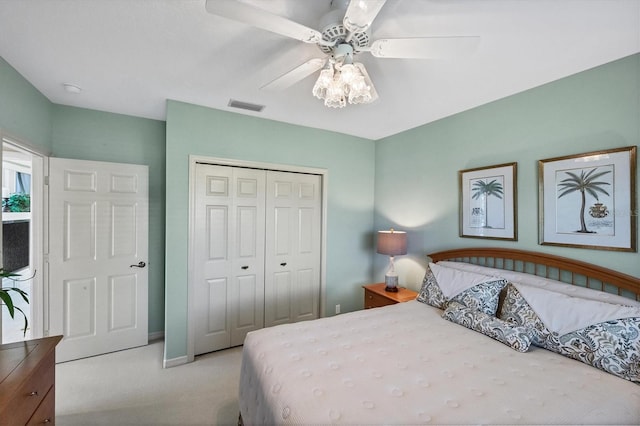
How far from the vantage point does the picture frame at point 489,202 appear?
2332mm

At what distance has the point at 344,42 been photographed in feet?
4.54

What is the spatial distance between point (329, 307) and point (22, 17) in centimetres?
351

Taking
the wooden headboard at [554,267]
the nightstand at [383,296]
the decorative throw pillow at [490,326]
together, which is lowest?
the nightstand at [383,296]

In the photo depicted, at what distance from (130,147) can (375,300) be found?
3174 millimetres

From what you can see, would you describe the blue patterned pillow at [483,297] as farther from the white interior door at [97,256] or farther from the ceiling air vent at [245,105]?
the white interior door at [97,256]

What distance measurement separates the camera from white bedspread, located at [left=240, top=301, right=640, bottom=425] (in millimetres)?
1109

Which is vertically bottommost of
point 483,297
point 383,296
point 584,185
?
point 383,296

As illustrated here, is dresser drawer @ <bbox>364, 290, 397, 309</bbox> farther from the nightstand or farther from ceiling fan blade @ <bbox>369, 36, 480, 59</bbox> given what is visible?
ceiling fan blade @ <bbox>369, 36, 480, 59</bbox>

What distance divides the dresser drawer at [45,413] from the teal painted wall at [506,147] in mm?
3048

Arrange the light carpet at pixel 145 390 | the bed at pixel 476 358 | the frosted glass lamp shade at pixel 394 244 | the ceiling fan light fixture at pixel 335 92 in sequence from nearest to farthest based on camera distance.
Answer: the bed at pixel 476 358 → the ceiling fan light fixture at pixel 335 92 → the light carpet at pixel 145 390 → the frosted glass lamp shade at pixel 394 244

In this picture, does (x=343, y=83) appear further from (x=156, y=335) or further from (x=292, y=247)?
(x=156, y=335)

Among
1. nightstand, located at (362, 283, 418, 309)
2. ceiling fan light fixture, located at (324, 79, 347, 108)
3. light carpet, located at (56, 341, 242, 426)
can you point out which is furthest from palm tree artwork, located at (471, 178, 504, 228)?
light carpet, located at (56, 341, 242, 426)

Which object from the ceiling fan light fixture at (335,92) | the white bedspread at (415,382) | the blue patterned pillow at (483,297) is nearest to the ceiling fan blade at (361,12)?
the ceiling fan light fixture at (335,92)

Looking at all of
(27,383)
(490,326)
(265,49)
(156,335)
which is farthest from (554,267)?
(156,335)
